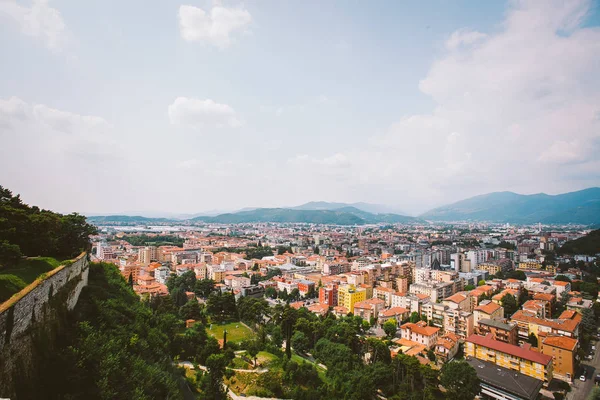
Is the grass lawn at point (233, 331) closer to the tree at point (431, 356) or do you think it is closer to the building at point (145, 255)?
the tree at point (431, 356)

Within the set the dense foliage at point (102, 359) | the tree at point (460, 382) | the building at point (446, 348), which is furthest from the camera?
the building at point (446, 348)

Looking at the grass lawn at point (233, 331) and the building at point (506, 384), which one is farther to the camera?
the grass lawn at point (233, 331)

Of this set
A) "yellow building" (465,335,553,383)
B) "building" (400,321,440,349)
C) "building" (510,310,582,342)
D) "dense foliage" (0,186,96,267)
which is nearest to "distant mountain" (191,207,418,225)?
"building" (510,310,582,342)

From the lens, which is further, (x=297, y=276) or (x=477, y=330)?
(x=297, y=276)

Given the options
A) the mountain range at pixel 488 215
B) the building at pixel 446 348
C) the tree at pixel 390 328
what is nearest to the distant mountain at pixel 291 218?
the mountain range at pixel 488 215

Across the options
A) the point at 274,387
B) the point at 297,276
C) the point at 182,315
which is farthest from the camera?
the point at 297,276

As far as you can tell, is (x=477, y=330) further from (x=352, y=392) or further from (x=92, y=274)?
(x=92, y=274)

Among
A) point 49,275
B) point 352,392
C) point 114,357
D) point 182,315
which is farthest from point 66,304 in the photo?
point 182,315
